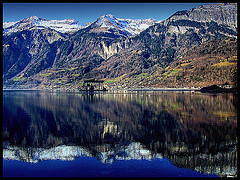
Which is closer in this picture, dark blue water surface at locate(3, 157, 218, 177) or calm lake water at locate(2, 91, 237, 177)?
dark blue water surface at locate(3, 157, 218, 177)

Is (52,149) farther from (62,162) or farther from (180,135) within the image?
(180,135)

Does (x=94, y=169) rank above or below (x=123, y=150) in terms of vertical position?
below

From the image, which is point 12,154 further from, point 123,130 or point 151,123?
point 151,123

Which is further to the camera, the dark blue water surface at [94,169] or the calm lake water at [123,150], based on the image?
the calm lake water at [123,150]

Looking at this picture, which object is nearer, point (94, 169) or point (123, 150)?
point (94, 169)

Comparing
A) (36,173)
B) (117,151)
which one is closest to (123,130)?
(117,151)

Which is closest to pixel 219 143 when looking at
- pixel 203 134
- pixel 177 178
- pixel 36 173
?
pixel 203 134

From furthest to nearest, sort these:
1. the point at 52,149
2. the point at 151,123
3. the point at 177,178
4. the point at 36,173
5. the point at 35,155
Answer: the point at 151,123 → the point at 52,149 → the point at 35,155 → the point at 36,173 → the point at 177,178

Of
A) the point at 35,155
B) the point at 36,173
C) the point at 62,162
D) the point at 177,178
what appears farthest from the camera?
the point at 35,155

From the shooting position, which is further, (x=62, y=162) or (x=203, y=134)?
(x=203, y=134)
